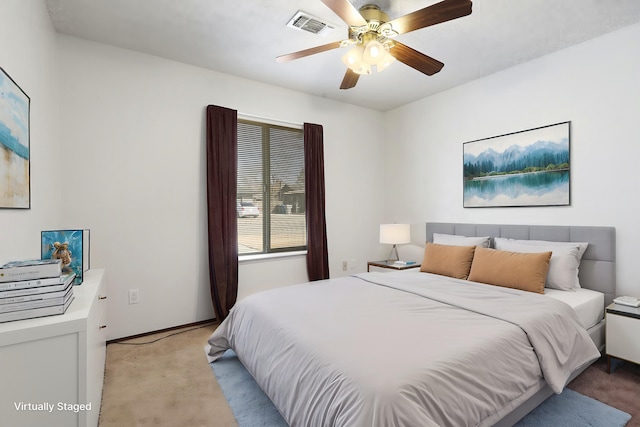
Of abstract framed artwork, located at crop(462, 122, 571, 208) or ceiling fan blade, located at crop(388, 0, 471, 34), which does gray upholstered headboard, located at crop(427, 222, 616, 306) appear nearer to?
abstract framed artwork, located at crop(462, 122, 571, 208)

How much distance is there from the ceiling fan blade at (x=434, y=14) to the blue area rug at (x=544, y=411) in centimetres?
225

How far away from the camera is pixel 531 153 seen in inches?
122

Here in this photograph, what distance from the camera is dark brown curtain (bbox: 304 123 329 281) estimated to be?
155 inches

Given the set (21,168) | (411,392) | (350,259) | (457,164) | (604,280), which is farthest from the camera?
(350,259)

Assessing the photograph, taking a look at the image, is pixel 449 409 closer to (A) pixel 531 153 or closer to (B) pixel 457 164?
(A) pixel 531 153

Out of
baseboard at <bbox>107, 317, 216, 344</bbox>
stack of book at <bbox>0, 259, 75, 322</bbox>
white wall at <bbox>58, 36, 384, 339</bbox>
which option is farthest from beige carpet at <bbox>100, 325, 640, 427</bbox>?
stack of book at <bbox>0, 259, 75, 322</bbox>

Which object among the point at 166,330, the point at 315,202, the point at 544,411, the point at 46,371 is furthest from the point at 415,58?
the point at 166,330

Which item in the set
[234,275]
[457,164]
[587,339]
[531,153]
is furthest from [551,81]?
[234,275]

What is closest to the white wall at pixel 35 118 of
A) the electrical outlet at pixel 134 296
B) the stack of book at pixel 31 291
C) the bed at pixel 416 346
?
the stack of book at pixel 31 291

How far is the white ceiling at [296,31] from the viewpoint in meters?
2.28

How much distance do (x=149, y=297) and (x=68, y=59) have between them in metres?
2.13

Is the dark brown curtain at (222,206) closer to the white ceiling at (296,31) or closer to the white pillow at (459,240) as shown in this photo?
the white ceiling at (296,31)

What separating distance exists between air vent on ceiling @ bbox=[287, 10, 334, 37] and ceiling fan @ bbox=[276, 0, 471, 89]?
318 mm

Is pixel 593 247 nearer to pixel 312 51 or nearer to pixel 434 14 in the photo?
pixel 434 14
